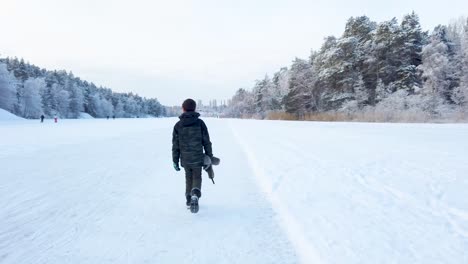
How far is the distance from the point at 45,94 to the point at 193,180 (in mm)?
89378

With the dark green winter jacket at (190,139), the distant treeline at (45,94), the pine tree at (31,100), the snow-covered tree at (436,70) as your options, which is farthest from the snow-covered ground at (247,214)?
the pine tree at (31,100)

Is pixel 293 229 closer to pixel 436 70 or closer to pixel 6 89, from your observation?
pixel 436 70

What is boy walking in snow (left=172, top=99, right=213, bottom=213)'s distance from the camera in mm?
4996

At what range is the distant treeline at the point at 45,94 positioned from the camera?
62094 mm

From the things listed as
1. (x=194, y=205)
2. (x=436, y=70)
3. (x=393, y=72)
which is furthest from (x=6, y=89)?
(x=194, y=205)

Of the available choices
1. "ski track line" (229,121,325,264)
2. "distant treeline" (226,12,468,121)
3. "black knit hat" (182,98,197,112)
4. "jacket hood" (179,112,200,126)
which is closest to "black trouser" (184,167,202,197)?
"jacket hood" (179,112,200,126)

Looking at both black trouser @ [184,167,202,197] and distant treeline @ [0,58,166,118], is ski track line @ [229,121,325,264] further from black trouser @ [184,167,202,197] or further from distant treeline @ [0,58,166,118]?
distant treeline @ [0,58,166,118]

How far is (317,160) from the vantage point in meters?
9.80

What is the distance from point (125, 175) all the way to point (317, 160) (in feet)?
18.5

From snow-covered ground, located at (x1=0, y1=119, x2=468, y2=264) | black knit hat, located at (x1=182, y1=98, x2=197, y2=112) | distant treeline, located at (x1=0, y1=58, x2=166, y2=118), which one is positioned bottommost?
snow-covered ground, located at (x1=0, y1=119, x2=468, y2=264)

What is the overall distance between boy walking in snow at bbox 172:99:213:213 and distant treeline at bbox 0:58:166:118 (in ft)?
230

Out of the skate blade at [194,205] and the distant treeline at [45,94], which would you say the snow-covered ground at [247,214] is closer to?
the skate blade at [194,205]

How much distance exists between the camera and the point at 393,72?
1596 inches

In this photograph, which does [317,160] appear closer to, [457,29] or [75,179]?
[75,179]
